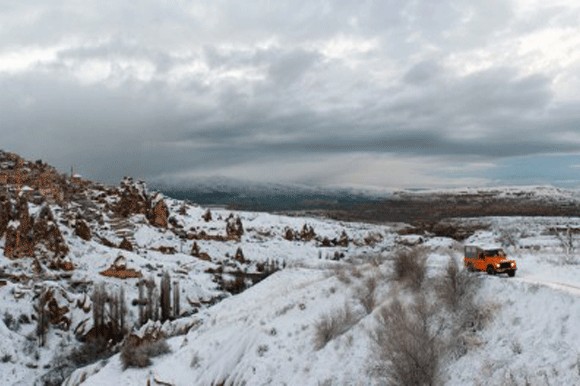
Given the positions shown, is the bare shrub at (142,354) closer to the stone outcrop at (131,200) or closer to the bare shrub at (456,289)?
the bare shrub at (456,289)

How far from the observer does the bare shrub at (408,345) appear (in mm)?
17453

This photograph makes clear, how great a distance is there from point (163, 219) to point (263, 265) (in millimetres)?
35388

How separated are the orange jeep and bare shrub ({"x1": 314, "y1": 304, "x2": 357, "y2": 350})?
6.84m

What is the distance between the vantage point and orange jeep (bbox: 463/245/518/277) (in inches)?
939

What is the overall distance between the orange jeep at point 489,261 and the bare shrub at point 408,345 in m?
4.46

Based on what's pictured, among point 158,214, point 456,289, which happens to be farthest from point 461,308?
point 158,214

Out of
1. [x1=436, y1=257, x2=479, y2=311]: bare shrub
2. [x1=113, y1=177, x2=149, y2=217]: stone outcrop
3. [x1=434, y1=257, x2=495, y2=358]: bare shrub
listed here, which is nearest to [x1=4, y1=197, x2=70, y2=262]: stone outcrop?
[x1=113, y1=177, x2=149, y2=217]: stone outcrop

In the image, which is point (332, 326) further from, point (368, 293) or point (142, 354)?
point (142, 354)

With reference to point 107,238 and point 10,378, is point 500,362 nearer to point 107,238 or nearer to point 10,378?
point 10,378

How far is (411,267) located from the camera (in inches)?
1044

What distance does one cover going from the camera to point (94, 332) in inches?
2395

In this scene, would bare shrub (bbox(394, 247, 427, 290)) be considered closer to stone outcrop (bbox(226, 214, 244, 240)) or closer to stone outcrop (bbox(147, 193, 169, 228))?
stone outcrop (bbox(147, 193, 169, 228))

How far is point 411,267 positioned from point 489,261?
415 cm

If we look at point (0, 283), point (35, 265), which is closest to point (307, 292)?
point (0, 283)
